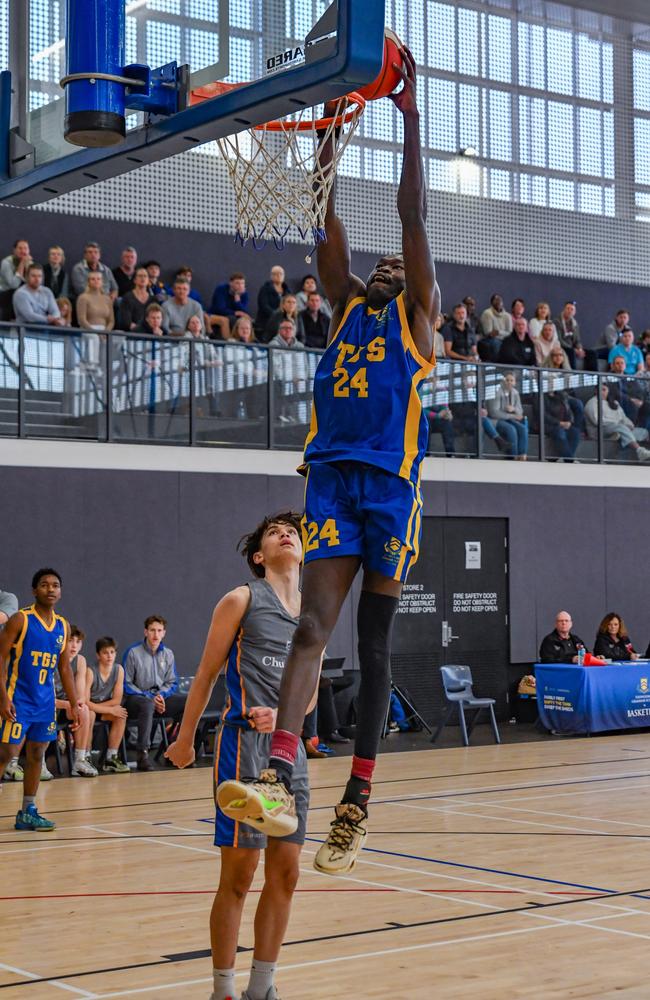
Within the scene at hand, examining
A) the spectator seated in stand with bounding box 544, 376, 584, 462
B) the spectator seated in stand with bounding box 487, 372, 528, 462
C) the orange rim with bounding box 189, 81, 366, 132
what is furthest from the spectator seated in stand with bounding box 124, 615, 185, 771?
the orange rim with bounding box 189, 81, 366, 132

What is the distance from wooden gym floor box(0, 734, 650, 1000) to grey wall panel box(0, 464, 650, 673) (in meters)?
2.95

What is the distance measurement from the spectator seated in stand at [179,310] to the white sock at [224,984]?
10.8 metres

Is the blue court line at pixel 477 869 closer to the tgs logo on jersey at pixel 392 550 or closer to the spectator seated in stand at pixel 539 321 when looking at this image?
the tgs logo on jersey at pixel 392 550

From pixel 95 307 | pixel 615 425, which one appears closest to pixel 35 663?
pixel 95 307

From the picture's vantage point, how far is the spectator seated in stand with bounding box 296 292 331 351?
1575 centimetres

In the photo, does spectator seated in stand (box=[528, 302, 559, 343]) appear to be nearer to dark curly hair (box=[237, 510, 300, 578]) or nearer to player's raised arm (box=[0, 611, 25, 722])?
player's raised arm (box=[0, 611, 25, 722])

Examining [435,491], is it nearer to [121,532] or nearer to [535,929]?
[121,532]

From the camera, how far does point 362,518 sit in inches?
171

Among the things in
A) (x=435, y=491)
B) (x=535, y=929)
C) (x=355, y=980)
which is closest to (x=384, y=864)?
(x=535, y=929)

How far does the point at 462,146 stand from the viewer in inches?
830

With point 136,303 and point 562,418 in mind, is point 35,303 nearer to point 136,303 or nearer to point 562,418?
point 136,303

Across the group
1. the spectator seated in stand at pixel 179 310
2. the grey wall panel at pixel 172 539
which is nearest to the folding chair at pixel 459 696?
the grey wall panel at pixel 172 539

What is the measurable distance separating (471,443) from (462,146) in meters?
6.36

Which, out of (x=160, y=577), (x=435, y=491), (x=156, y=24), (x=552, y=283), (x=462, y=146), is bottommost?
(x=160, y=577)
